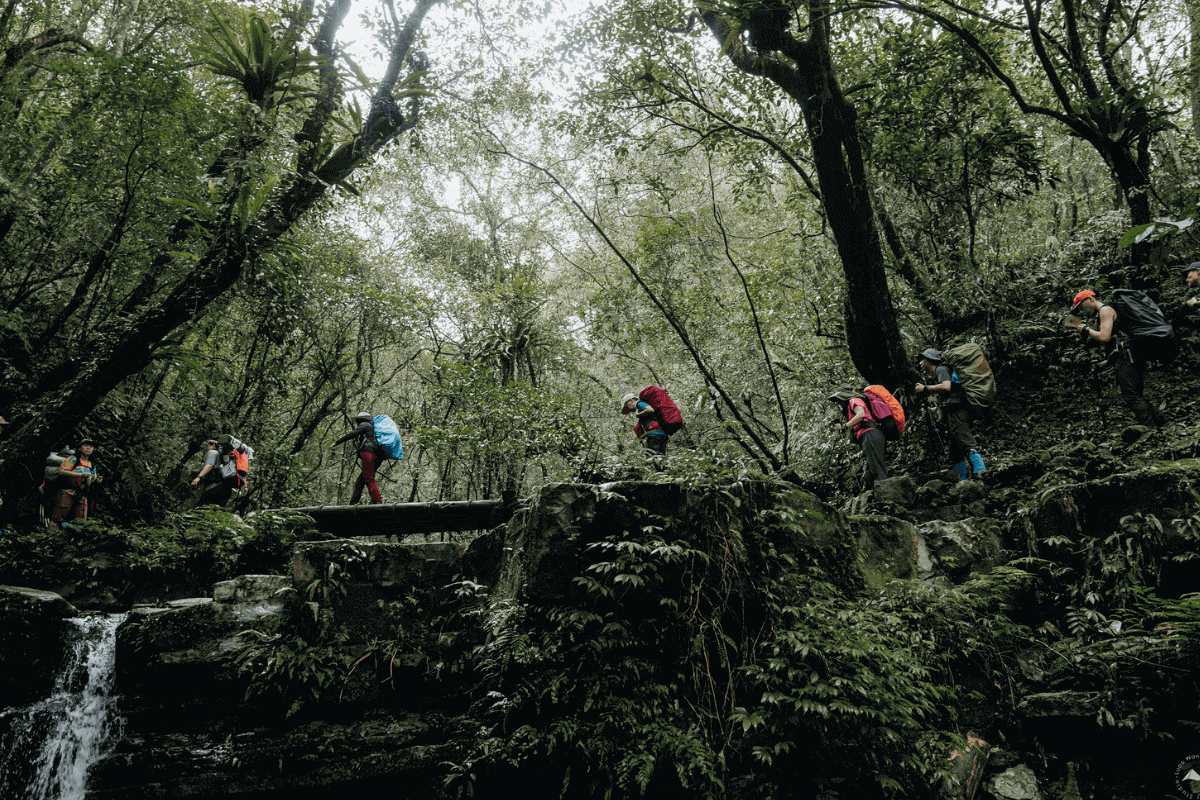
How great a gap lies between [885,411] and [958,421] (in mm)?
798

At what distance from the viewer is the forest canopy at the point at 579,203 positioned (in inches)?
288

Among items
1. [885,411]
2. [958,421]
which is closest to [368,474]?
[885,411]

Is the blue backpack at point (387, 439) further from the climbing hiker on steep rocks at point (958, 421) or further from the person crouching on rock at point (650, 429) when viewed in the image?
the climbing hiker on steep rocks at point (958, 421)

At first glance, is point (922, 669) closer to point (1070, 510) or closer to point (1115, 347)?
point (1070, 510)

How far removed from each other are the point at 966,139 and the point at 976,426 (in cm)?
418

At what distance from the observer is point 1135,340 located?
5.90m

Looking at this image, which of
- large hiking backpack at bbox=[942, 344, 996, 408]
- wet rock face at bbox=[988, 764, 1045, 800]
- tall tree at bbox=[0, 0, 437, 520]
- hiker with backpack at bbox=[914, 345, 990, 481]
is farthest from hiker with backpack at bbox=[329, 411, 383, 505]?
large hiking backpack at bbox=[942, 344, 996, 408]

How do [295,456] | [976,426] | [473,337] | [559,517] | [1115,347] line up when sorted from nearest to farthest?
[559,517] < [1115,347] < [976,426] < [295,456] < [473,337]

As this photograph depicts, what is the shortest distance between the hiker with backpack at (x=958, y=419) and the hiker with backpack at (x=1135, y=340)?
4.29 feet

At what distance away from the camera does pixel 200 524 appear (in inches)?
279

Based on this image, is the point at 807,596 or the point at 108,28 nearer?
the point at 807,596

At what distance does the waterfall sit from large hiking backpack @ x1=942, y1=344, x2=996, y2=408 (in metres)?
9.00

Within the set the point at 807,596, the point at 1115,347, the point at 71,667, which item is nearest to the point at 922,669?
the point at 807,596

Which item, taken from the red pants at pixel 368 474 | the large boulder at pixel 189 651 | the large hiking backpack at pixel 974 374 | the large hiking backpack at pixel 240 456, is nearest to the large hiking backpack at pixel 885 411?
the large hiking backpack at pixel 974 374
